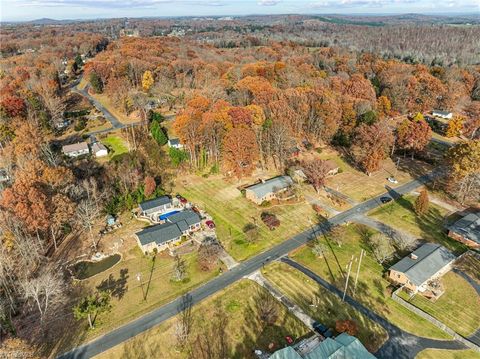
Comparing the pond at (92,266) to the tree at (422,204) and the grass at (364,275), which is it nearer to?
the grass at (364,275)

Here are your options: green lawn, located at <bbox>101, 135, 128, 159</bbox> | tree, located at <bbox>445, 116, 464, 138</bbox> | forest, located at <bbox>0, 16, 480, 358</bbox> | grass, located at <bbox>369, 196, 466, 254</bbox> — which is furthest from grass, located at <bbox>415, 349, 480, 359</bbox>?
tree, located at <bbox>445, 116, 464, 138</bbox>

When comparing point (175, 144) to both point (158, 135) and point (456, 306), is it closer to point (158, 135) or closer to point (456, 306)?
point (158, 135)

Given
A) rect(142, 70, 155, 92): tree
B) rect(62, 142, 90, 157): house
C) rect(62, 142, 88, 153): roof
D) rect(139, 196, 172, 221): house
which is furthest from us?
rect(142, 70, 155, 92): tree

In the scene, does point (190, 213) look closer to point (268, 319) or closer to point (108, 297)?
point (108, 297)

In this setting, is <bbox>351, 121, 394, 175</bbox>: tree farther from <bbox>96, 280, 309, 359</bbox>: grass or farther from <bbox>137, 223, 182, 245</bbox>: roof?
<bbox>137, 223, 182, 245</bbox>: roof

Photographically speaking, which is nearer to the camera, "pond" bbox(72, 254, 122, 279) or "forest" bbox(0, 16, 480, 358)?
"forest" bbox(0, 16, 480, 358)

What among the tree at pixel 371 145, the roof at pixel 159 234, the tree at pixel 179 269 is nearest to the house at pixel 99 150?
the roof at pixel 159 234

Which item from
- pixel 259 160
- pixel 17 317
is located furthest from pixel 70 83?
pixel 17 317
